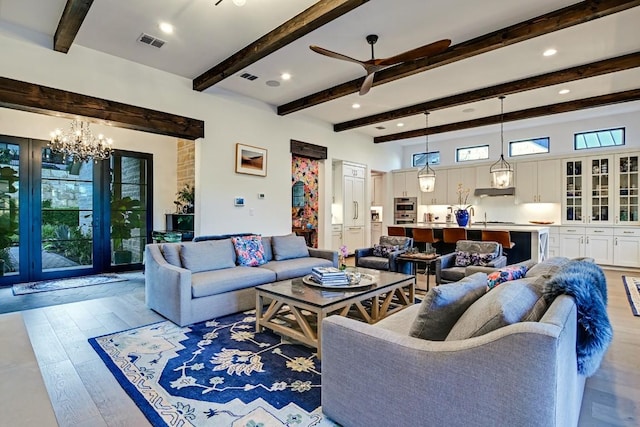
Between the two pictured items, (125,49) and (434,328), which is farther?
(125,49)

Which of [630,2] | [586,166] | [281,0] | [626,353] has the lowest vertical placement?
[626,353]

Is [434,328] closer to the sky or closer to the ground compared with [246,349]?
closer to the sky

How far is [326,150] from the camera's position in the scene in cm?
745

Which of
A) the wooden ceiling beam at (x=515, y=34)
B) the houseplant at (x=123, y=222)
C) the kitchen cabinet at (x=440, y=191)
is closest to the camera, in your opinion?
the wooden ceiling beam at (x=515, y=34)

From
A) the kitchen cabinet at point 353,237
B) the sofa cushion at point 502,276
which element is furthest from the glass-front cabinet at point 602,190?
the sofa cushion at point 502,276

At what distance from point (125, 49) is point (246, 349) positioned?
12.7ft

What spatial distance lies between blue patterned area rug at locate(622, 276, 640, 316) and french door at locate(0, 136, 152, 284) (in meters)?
7.75

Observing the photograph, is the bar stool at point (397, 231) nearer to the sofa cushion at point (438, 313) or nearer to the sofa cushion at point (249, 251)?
the sofa cushion at point (249, 251)

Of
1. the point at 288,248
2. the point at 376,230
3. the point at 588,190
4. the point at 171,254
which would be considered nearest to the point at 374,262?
the point at 288,248

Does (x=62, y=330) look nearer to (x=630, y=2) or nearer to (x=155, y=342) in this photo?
(x=155, y=342)

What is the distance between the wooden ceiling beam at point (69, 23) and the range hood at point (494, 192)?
8077 mm

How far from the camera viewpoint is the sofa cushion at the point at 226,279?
3.52 meters

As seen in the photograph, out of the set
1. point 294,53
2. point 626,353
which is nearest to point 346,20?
point 294,53

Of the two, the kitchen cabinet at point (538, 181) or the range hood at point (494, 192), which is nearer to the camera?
the kitchen cabinet at point (538, 181)
